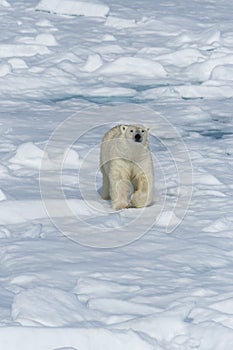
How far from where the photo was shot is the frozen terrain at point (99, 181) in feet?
12.3

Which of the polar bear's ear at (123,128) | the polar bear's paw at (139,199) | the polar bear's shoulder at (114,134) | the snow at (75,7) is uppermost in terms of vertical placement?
the snow at (75,7)

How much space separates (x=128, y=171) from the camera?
547 centimetres

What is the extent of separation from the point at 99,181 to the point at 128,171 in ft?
2.23

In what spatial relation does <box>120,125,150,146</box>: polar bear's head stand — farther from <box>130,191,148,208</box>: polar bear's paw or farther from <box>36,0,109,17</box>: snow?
<box>36,0,109,17</box>: snow

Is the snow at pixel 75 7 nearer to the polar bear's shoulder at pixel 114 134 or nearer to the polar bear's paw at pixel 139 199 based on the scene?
the polar bear's shoulder at pixel 114 134

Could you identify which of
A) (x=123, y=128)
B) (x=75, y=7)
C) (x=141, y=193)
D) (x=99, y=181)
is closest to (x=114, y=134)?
(x=123, y=128)

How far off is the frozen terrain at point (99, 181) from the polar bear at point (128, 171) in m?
0.09

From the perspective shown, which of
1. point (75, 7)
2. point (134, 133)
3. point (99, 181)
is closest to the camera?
point (134, 133)

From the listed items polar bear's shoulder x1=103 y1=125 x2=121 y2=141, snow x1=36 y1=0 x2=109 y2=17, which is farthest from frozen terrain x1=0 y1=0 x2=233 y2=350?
polar bear's shoulder x1=103 y1=125 x2=121 y2=141

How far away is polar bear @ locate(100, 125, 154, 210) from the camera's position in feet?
17.8

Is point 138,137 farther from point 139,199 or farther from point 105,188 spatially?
point 105,188

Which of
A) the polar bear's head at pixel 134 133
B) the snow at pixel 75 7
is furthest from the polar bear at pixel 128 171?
the snow at pixel 75 7

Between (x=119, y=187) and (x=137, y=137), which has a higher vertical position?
(x=137, y=137)

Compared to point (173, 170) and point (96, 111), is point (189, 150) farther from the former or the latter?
point (96, 111)
